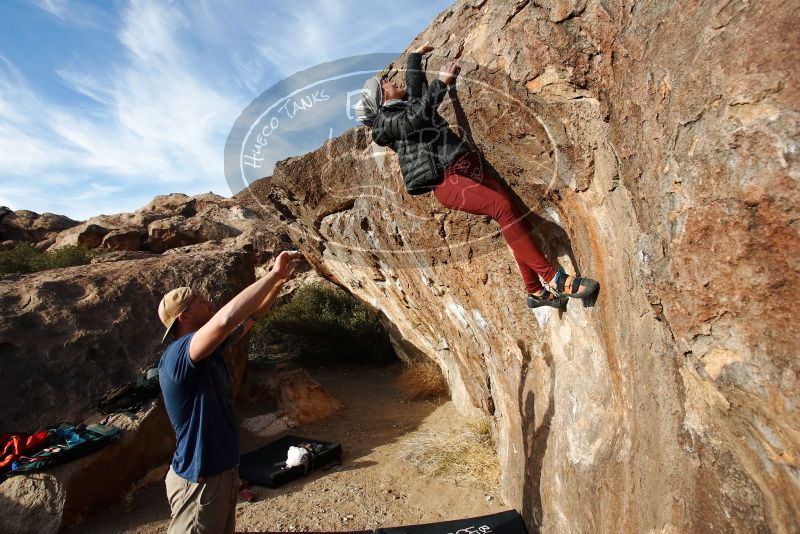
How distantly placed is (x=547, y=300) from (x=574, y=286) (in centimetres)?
33

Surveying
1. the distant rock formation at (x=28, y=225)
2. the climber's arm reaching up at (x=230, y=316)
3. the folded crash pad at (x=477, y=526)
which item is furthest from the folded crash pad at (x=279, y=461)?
the distant rock formation at (x=28, y=225)

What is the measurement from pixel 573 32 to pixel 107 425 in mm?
5159

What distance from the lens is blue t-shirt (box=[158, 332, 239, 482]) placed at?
7.72ft

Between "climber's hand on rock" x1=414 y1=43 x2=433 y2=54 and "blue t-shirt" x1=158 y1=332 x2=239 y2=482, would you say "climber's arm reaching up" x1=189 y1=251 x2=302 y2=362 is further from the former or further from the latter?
"climber's hand on rock" x1=414 y1=43 x2=433 y2=54

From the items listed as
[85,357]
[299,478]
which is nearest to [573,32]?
[299,478]

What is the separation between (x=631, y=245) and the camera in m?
2.38

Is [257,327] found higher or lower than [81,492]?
higher

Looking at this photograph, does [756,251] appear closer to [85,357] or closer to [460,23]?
[460,23]

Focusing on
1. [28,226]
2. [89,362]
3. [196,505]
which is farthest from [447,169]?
[28,226]

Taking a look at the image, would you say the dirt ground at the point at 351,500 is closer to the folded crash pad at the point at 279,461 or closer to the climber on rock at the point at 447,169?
the folded crash pad at the point at 279,461

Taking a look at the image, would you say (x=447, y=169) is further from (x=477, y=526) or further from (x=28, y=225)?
(x=28, y=225)

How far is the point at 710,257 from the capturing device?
1.68 meters

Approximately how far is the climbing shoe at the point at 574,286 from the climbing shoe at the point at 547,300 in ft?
0.26

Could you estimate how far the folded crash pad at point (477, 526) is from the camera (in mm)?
3660
